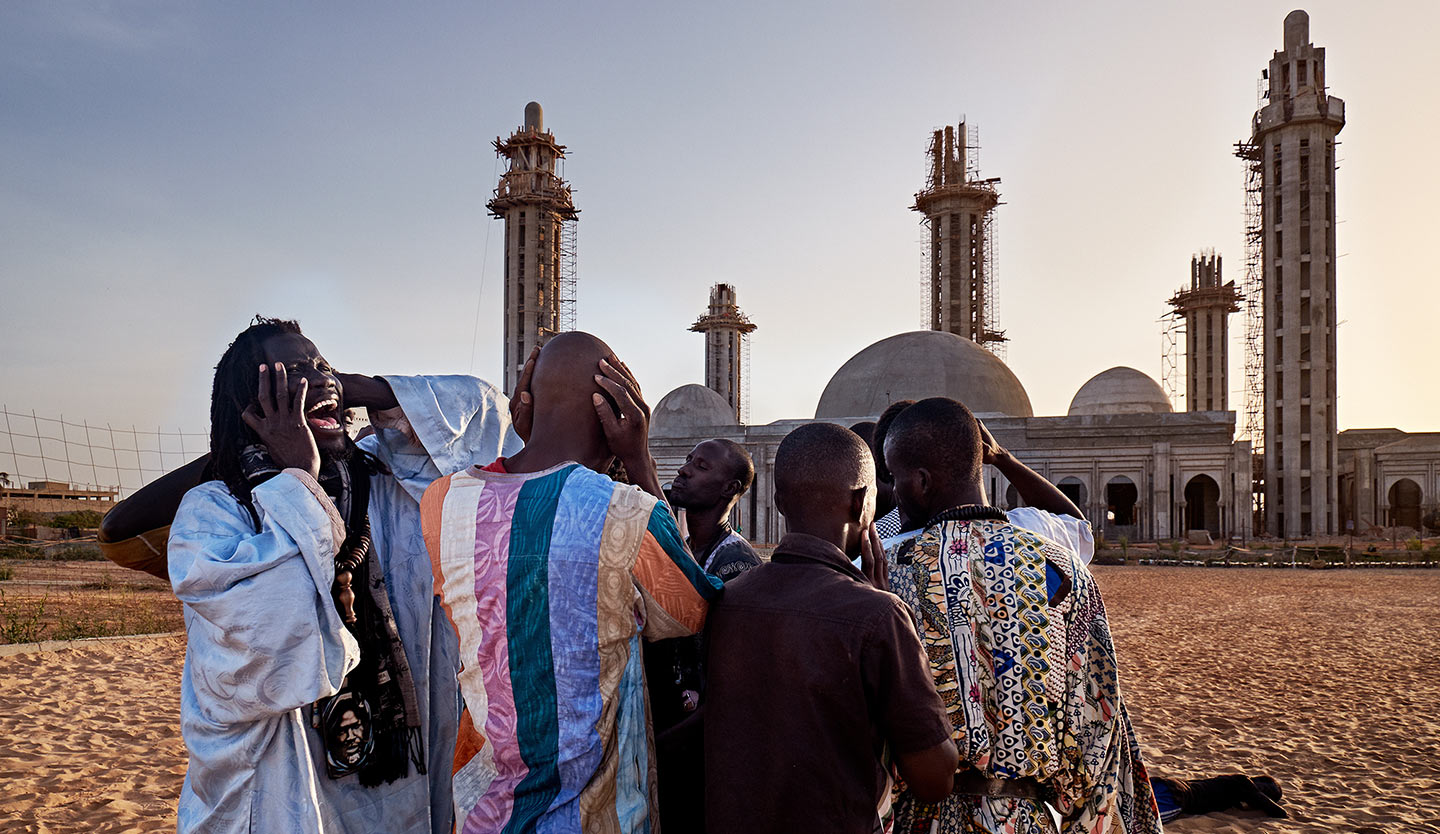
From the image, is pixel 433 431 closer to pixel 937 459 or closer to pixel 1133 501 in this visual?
pixel 937 459

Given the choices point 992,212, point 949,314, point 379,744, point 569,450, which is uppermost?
point 992,212

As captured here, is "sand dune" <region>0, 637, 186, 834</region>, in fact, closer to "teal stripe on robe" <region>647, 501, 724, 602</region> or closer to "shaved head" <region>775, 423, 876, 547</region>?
"teal stripe on robe" <region>647, 501, 724, 602</region>

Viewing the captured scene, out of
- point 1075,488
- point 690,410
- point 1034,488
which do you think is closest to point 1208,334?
point 1075,488

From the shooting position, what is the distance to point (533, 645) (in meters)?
1.76

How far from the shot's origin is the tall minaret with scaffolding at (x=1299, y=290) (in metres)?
31.5

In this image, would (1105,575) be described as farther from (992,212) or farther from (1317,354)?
(992,212)

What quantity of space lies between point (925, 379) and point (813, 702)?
31.9 meters

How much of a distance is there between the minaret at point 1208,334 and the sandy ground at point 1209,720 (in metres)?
40.3

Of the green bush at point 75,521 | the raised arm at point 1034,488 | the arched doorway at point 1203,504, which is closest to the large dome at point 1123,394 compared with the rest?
the arched doorway at point 1203,504

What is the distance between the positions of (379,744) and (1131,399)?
1684 inches

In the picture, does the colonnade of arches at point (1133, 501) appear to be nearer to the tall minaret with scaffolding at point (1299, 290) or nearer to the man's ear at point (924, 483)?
the tall minaret with scaffolding at point (1299, 290)

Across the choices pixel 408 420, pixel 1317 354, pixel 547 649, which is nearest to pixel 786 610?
pixel 547 649

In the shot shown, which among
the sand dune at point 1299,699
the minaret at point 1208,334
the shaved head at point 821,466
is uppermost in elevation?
the minaret at point 1208,334

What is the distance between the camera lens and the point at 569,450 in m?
1.92
